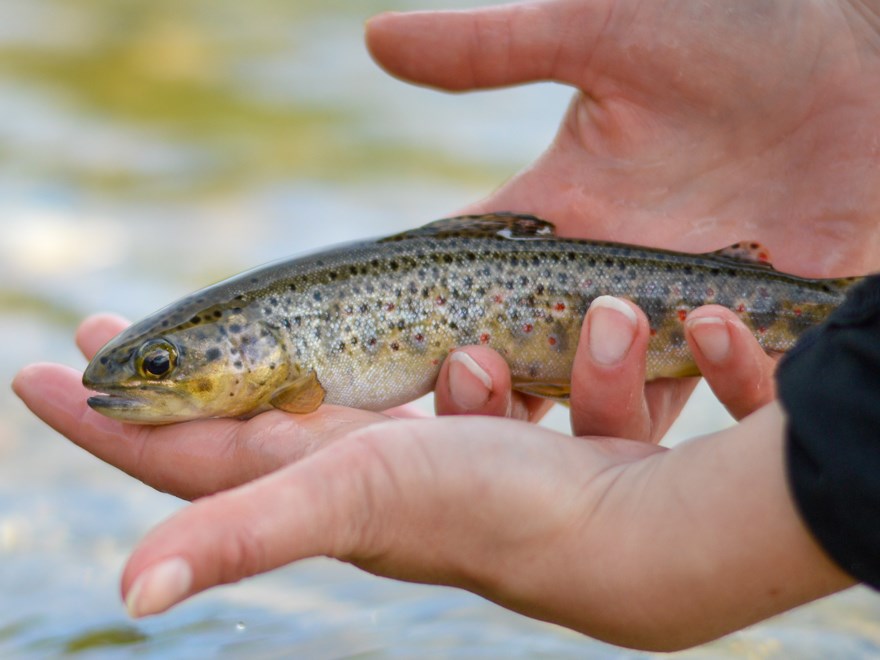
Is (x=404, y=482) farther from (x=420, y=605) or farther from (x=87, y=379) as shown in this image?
(x=420, y=605)

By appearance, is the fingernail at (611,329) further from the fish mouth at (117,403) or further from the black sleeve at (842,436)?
the fish mouth at (117,403)

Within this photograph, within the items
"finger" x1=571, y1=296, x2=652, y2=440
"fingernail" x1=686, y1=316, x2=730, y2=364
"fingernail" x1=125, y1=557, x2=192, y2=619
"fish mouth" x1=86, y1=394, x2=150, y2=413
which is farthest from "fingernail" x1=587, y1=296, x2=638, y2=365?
"fingernail" x1=125, y1=557, x2=192, y2=619

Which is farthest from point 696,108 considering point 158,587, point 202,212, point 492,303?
point 202,212

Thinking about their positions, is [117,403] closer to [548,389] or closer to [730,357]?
[548,389]

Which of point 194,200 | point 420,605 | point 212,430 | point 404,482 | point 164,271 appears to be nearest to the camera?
point 404,482

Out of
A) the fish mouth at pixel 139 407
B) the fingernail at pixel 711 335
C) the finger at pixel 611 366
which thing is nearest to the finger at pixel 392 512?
the finger at pixel 611 366

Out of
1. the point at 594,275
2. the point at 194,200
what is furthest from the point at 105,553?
the point at 194,200
